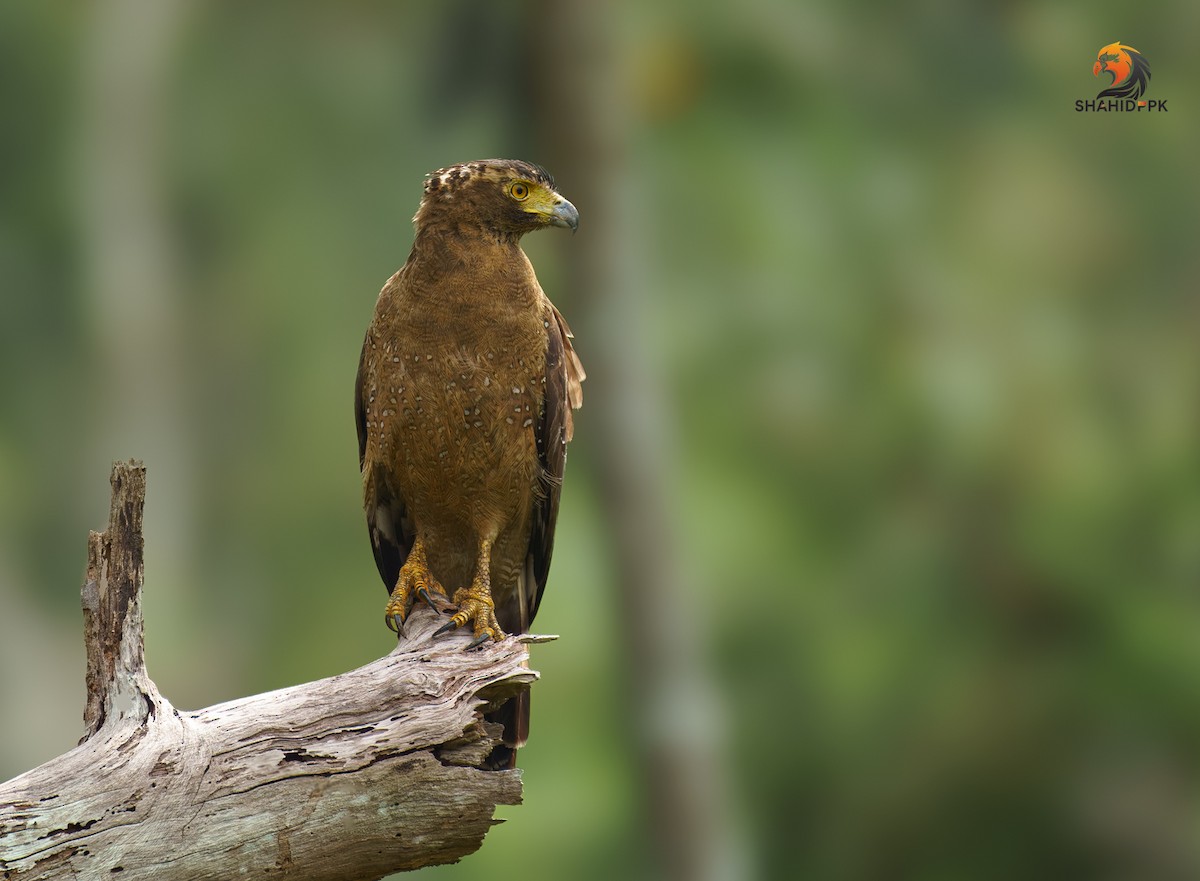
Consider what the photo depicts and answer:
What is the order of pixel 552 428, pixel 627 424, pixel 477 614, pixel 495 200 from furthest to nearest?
1. pixel 627 424
2. pixel 552 428
3. pixel 495 200
4. pixel 477 614

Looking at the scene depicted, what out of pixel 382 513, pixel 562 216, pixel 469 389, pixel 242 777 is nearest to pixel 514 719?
pixel 382 513

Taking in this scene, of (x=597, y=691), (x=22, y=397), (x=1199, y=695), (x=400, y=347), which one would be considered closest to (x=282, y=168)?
(x=22, y=397)

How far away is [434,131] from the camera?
1284cm

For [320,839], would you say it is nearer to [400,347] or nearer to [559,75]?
[400,347]

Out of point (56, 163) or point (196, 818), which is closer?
point (196, 818)

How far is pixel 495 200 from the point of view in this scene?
465 centimetres

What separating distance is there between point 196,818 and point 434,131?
9897 mm

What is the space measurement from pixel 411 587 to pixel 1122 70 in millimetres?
8449

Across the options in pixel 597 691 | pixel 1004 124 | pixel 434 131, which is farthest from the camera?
pixel 1004 124

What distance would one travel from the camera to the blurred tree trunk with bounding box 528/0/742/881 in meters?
9.44

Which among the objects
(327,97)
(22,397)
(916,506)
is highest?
(327,97)

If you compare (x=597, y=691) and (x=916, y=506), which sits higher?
(x=916, y=506)

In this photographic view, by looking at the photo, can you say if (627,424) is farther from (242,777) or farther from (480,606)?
(242,777)

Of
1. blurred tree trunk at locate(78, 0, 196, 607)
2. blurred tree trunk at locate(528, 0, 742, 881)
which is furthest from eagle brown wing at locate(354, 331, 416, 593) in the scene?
blurred tree trunk at locate(78, 0, 196, 607)
